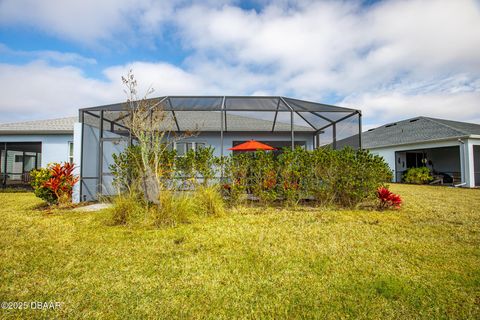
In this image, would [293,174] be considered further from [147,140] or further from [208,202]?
[147,140]

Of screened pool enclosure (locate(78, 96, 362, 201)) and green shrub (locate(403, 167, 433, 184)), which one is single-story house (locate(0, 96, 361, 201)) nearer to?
screened pool enclosure (locate(78, 96, 362, 201))

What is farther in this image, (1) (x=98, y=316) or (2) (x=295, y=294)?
(2) (x=295, y=294)

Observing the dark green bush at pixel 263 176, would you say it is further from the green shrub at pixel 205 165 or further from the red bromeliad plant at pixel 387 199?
the red bromeliad plant at pixel 387 199

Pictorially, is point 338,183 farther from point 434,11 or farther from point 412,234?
point 434,11

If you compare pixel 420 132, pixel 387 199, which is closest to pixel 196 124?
pixel 387 199

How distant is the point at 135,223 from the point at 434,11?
40.8ft

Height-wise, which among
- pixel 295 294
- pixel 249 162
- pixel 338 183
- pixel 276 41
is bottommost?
pixel 295 294

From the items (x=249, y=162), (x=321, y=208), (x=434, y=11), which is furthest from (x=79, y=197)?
(x=434, y=11)

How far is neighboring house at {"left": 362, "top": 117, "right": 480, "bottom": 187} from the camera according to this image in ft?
45.9

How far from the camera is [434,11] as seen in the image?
883 centimetres

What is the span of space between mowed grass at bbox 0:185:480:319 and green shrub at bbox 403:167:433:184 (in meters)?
13.0

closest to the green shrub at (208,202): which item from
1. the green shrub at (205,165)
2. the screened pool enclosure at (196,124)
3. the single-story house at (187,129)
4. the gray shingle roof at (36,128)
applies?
the green shrub at (205,165)

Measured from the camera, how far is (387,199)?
6.74 metres

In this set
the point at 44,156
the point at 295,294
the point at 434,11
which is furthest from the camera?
the point at 44,156
